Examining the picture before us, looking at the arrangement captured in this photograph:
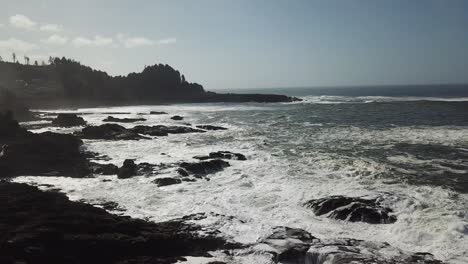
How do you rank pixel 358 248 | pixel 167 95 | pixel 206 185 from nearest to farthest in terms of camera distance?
pixel 358 248
pixel 206 185
pixel 167 95

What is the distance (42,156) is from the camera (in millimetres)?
26875

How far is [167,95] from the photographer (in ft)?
425

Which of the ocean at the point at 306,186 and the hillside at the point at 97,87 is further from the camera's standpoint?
the hillside at the point at 97,87

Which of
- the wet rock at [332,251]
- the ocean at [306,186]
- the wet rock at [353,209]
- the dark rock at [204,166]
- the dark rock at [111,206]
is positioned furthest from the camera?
the dark rock at [204,166]

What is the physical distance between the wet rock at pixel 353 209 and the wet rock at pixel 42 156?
14.6 meters

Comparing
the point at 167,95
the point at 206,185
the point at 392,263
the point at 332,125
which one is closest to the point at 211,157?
the point at 206,185

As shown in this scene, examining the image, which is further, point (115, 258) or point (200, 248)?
point (200, 248)

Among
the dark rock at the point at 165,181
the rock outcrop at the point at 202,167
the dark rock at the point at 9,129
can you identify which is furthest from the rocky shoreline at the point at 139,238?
the dark rock at the point at 9,129

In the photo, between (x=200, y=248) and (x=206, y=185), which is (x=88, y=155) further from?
(x=200, y=248)

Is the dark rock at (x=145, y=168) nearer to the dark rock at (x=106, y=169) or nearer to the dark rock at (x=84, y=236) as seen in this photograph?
the dark rock at (x=106, y=169)

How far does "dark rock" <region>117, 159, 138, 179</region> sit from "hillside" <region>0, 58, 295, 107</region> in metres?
72.5

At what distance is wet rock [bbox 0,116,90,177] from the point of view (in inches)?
965

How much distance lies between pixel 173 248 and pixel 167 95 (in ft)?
390

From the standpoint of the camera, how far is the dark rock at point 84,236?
1186 cm
